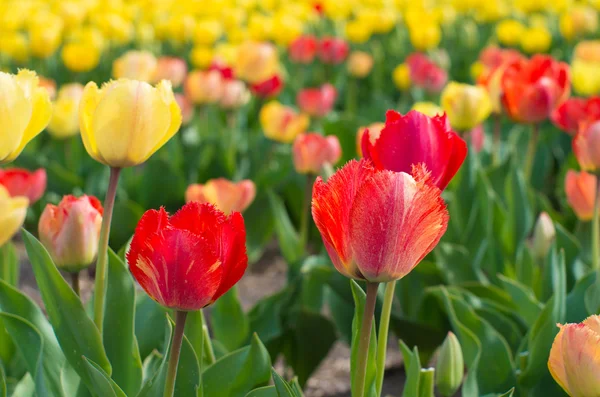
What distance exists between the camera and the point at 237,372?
120cm

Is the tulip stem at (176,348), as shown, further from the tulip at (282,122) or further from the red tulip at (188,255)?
the tulip at (282,122)

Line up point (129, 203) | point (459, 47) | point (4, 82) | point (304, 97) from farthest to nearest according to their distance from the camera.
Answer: point (459, 47) < point (304, 97) < point (129, 203) < point (4, 82)

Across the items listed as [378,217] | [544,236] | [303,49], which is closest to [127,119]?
[378,217]

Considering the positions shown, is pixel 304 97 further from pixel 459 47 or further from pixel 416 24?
pixel 459 47

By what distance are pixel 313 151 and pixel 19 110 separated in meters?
1.07

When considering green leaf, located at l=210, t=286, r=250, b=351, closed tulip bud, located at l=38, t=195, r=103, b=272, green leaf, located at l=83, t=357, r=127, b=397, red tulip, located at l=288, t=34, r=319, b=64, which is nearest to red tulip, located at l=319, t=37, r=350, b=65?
red tulip, located at l=288, t=34, r=319, b=64

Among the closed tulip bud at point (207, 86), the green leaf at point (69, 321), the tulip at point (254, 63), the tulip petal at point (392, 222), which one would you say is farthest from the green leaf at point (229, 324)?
the tulip at point (254, 63)

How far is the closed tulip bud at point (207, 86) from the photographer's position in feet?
9.19

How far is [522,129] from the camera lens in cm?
277

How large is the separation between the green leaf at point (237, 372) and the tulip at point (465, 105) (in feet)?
3.25

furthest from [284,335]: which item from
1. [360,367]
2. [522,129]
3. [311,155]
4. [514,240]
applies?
[522,129]

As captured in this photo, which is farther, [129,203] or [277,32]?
[277,32]

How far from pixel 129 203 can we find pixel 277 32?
225 cm

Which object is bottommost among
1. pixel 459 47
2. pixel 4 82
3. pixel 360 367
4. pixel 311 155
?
pixel 459 47
